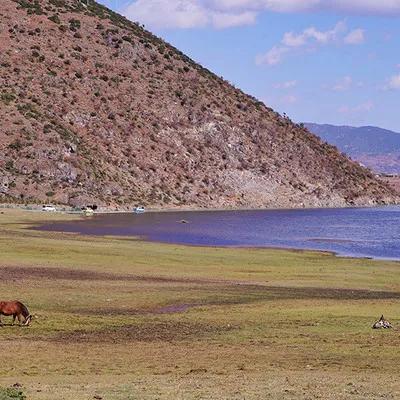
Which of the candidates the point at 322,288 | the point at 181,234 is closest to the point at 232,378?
the point at 322,288

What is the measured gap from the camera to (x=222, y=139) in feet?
512

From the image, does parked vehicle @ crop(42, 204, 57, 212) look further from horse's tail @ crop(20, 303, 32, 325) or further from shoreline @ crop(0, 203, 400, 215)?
horse's tail @ crop(20, 303, 32, 325)

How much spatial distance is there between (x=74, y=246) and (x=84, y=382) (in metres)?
39.5

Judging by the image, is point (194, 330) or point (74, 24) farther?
point (74, 24)

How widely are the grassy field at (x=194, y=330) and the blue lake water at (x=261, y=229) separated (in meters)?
21.6

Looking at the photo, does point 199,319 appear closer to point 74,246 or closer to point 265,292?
point 265,292

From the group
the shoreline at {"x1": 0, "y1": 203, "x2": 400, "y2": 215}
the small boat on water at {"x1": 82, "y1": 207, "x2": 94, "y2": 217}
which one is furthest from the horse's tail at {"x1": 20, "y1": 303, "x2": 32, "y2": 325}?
the small boat on water at {"x1": 82, "y1": 207, "x2": 94, "y2": 217}

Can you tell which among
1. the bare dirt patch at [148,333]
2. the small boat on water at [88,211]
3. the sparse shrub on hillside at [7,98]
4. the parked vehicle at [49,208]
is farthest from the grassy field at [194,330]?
the sparse shrub on hillside at [7,98]

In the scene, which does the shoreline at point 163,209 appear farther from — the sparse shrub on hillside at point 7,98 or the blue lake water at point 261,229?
the sparse shrub on hillside at point 7,98

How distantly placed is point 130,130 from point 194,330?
386 feet

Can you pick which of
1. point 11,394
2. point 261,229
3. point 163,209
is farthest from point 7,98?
point 11,394

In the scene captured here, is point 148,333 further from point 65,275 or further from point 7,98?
point 7,98

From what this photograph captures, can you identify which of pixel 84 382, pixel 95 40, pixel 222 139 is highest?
pixel 95 40

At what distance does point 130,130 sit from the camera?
480 ft
